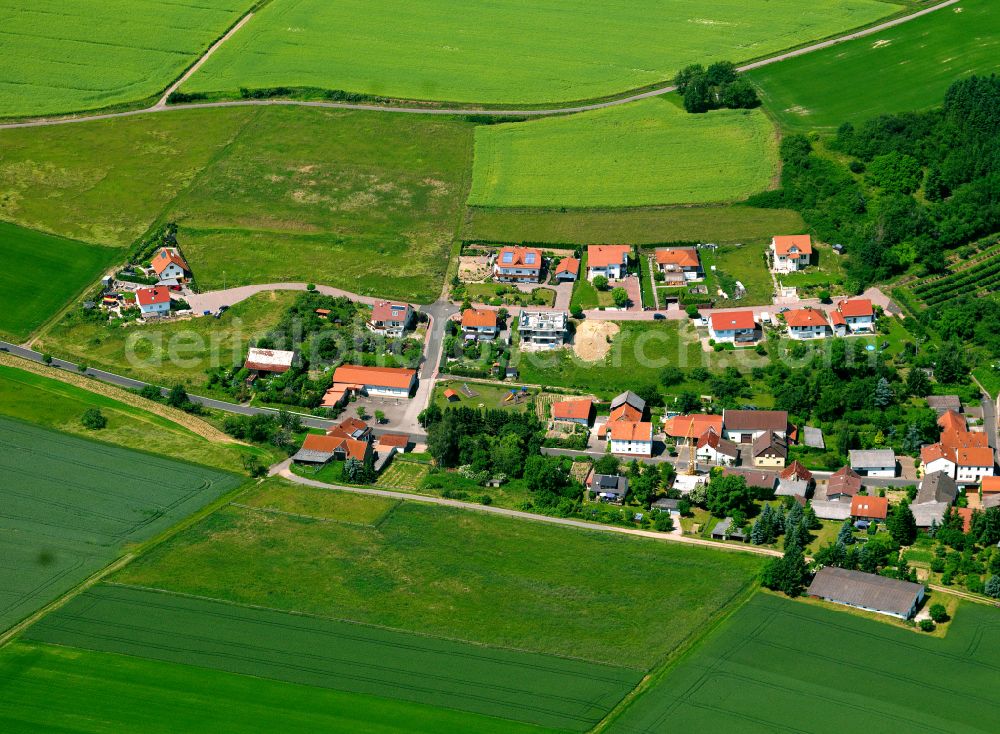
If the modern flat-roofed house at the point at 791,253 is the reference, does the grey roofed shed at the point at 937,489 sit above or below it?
below

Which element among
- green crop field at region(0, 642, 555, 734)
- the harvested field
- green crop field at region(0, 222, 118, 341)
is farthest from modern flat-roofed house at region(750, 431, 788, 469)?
green crop field at region(0, 222, 118, 341)

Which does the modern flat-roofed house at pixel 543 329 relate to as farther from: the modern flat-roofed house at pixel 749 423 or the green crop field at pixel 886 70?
the green crop field at pixel 886 70

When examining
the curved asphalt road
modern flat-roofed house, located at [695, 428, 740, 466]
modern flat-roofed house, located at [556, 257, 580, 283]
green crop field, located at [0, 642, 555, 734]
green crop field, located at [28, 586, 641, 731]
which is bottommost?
green crop field, located at [0, 642, 555, 734]

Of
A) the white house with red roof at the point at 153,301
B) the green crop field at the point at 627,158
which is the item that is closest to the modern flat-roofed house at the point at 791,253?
the green crop field at the point at 627,158

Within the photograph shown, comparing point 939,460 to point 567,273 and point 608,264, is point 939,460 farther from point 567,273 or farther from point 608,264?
point 567,273

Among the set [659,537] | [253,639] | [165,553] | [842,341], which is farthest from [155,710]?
[842,341]

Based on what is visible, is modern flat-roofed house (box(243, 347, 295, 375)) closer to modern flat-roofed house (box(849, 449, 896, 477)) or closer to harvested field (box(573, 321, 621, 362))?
harvested field (box(573, 321, 621, 362))

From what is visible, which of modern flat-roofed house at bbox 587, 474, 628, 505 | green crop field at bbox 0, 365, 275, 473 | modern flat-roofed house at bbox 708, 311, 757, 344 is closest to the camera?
modern flat-roofed house at bbox 587, 474, 628, 505

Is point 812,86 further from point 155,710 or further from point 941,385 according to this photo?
point 155,710
